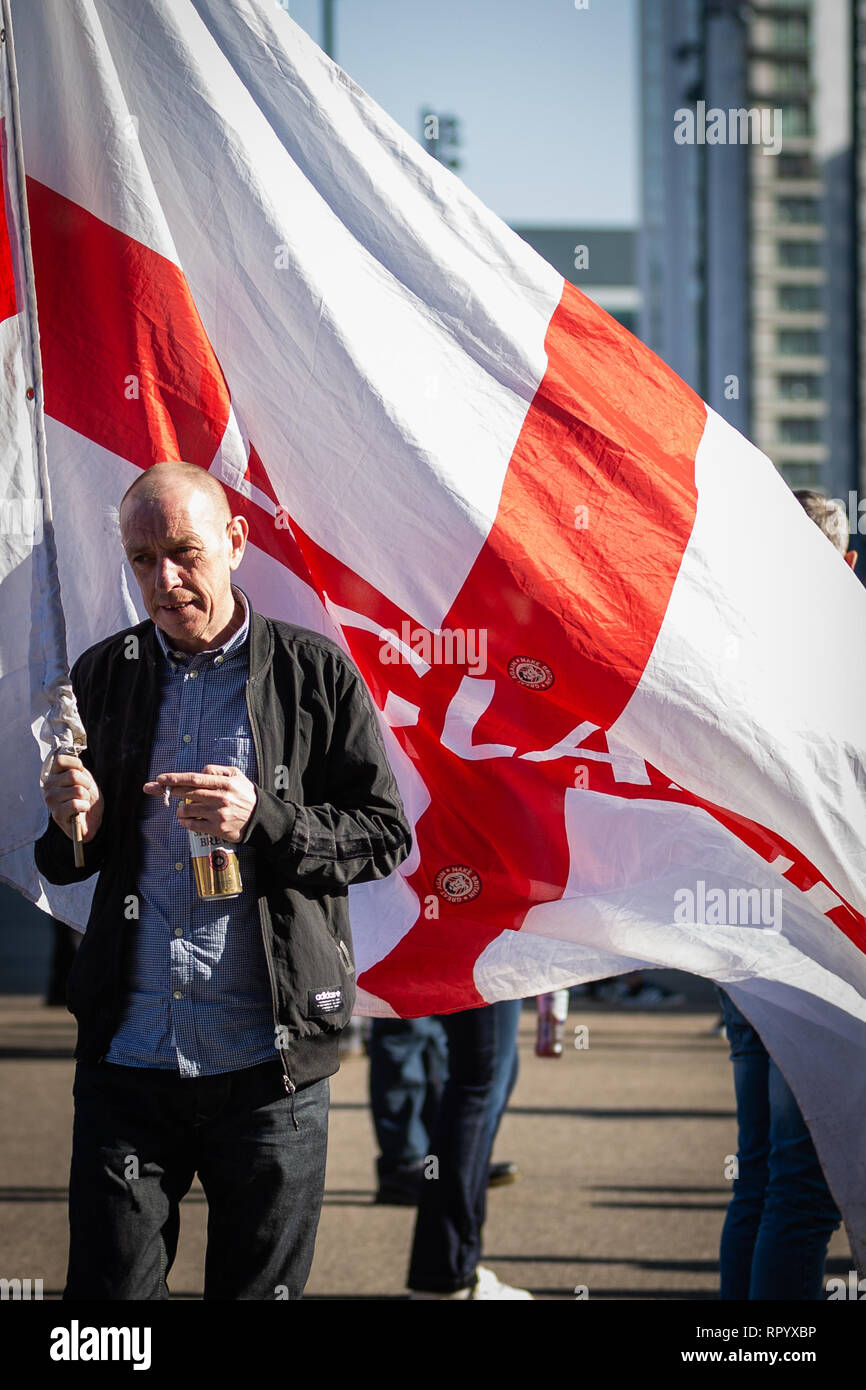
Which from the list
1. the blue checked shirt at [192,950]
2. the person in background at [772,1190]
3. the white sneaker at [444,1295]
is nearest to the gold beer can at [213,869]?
the blue checked shirt at [192,950]

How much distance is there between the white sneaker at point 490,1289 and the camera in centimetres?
414

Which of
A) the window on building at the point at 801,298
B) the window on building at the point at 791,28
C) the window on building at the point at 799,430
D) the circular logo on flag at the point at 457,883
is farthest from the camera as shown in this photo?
the window on building at the point at 799,430

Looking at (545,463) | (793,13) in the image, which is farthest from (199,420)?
(793,13)

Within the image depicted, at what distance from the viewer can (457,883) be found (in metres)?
3.31

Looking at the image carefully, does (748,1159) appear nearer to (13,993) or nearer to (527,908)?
(527,908)

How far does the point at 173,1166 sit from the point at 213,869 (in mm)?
571

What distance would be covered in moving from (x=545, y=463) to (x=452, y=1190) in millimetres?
2073

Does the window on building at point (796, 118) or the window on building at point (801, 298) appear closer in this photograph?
the window on building at point (801, 298)

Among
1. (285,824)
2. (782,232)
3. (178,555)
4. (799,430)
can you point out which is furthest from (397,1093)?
(799,430)

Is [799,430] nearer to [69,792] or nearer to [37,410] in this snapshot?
[37,410]

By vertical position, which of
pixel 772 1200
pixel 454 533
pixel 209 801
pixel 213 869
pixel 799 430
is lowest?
pixel 772 1200

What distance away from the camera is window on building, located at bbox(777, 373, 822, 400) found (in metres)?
45.1

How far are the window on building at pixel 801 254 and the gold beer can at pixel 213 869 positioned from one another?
4425 cm

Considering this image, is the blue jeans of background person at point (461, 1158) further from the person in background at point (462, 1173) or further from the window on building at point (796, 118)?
the window on building at point (796, 118)
